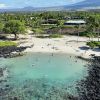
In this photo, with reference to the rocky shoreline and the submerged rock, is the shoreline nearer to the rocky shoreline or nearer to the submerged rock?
the rocky shoreline

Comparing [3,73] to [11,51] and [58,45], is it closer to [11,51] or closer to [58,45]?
[11,51]

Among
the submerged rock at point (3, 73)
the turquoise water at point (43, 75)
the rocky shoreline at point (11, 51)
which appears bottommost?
the turquoise water at point (43, 75)

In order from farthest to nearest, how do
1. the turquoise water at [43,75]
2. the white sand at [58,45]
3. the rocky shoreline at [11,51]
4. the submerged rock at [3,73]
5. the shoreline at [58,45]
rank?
1. the white sand at [58,45]
2. the shoreline at [58,45]
3. the rocky shoreline at [11,51]
4. the submerged rock at [3,73]
5. the turquoise water at [43,75]

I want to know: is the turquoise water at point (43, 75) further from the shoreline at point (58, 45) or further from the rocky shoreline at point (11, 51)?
the shoreline at point (58, 45)

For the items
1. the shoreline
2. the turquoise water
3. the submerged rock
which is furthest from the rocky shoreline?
the submerged rock

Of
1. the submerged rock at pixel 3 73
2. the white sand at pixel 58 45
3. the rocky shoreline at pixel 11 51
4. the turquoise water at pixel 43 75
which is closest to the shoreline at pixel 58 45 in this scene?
the white sand at pixel 58 45

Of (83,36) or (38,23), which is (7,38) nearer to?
(83,36)

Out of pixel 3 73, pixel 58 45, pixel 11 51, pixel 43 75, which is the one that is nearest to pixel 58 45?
pixel 58 45
